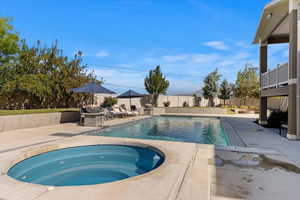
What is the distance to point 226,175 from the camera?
2.99 metres

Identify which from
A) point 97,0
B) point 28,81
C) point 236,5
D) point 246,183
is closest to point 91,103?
point 28,81

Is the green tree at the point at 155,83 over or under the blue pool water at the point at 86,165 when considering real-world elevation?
over

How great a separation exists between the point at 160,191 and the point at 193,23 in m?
13.3

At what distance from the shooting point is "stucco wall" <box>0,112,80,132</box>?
721cm

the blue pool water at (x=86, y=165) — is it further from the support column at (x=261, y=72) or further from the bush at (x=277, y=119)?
the support column at (x=261, y=72)

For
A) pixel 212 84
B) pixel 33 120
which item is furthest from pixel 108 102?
pixel 212 84

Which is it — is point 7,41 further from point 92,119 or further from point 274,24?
point 274,24

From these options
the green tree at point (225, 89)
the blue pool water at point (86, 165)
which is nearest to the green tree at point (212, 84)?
the green tree at point (225, 89)

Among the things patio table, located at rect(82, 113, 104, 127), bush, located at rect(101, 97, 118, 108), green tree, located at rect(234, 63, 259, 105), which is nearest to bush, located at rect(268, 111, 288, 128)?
patio table, located at rect(82, 113, 104, 127)

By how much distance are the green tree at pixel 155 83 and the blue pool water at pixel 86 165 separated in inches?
579

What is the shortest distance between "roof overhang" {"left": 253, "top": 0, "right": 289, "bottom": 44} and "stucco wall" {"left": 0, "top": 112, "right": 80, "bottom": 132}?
11.2 meters

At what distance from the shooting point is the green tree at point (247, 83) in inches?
819

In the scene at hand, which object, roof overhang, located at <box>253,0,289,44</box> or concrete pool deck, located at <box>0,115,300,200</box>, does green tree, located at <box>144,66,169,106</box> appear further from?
concrete pool deck, located at <box>0,115,300,200</box>

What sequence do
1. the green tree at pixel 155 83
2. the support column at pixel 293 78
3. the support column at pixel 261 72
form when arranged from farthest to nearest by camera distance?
the green tree at pixel 155 83, the support column at pixel 261 72, the support column at pixel 293 78
